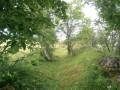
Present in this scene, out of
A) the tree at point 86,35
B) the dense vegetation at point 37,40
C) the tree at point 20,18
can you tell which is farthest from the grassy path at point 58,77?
the tree at point 86,35

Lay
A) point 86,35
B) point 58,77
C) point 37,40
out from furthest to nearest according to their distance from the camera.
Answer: point 86,35 < point 58,77 < point 37,40

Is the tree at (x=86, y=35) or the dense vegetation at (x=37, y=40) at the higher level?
the tree at (x=86, y=35)

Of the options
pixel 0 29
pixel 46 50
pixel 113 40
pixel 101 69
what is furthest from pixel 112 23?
pixel 46 50

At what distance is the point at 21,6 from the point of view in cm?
533

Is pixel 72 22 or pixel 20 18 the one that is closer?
pixel 20 18

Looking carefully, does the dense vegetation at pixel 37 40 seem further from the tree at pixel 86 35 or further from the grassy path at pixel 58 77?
the tree at pixel 86 35

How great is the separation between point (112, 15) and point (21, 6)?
545 cm

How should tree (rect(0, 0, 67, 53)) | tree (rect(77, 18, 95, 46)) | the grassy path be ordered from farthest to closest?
tree (rect(77, 18, 95, 46))
the grassy path
tree (rect(0, 0, 67, 53))

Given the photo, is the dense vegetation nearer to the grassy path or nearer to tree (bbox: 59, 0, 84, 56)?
the grassy path

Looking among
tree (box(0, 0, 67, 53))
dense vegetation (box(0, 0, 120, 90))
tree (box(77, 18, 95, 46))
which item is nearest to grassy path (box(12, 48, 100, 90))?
dense vegetation (box(0, 0, 120, 90))

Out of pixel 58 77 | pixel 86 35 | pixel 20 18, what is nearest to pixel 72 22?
pixel 86 35

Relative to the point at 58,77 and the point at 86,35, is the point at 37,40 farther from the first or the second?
the point at 86,35

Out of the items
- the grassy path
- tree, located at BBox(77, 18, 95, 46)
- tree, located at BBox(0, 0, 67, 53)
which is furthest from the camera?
tree, located at BBox(77, 18, 95, 46)

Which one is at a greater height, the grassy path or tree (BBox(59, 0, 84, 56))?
tree (BBox(59, 0, 84, 56))
